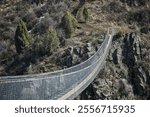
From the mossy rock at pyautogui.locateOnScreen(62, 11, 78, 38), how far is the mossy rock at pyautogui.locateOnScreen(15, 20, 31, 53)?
4207 mm

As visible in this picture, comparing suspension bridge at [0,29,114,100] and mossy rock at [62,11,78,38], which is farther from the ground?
mossy rock at [62,11,78,38]

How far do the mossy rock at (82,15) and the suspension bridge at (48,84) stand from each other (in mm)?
13088

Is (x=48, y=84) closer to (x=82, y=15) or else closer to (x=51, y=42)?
(x=51, y=42)

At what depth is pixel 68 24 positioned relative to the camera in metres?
55.4

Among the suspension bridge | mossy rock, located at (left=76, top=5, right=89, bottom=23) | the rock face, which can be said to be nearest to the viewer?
the suspension bridge

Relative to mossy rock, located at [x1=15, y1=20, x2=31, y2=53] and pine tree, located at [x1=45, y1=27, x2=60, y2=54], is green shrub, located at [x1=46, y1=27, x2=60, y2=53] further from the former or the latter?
mossy rock, located at [x1=15, y1=20, x2=31, y2=53]

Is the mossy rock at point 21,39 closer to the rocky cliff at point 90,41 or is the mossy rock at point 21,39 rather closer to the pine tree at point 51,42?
the rocky cliff at point 90,41

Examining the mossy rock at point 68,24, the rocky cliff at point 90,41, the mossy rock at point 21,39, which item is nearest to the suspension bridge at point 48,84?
the rocky cliff at point 90,41

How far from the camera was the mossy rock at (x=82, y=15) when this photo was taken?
2314 inches

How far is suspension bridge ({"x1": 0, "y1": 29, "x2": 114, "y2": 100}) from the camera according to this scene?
103 feet

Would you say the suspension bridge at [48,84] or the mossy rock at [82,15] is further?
the mossy rock at [82,15]

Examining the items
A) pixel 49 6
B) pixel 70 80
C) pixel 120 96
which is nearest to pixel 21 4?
pixel 49 6

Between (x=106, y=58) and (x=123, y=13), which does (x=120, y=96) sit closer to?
(x=106, y=58)

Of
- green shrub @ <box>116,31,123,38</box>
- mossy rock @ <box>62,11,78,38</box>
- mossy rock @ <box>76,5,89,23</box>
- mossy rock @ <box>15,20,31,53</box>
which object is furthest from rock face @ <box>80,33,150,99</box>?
mossy rock @ <box>15,20,31,53</box>
